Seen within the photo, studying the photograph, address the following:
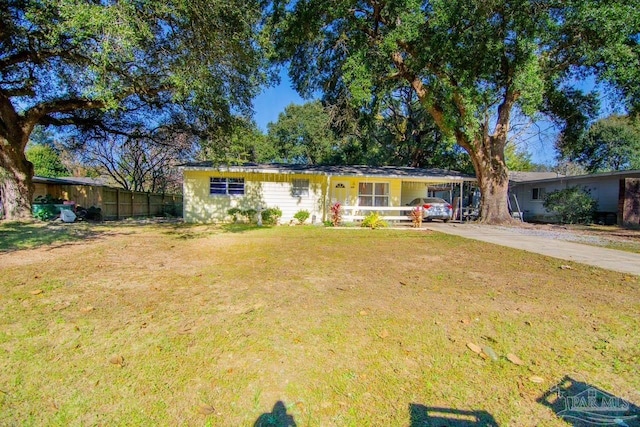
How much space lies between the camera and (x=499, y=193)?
1570cm

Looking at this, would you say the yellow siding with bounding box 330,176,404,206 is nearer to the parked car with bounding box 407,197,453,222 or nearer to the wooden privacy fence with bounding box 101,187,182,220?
the parked car with bounding box 407,197,453,222

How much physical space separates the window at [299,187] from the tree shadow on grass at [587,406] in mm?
14664

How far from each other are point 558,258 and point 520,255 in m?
0.71

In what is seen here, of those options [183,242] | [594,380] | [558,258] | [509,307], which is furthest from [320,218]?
[594,380]

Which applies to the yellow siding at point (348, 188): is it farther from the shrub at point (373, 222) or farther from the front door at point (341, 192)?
the shrub at point (373, 222)

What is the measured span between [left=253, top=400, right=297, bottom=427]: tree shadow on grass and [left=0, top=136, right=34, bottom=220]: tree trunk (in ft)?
56.1

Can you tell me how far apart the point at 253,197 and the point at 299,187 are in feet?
7.82

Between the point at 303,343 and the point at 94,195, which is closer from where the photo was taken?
the point at 303,343

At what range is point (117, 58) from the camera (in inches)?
298

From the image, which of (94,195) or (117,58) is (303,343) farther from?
(94,195)

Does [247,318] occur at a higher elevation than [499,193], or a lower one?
lower

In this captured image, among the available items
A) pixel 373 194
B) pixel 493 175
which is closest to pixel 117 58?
pixel 373 194

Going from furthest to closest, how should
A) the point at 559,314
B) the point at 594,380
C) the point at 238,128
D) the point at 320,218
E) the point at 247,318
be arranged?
the point at 320,218 < the point at 238,128 < the point at 559,314 < the point at 247,318 < the point at 594,380

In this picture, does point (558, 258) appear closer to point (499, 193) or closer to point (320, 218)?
point (499, 193)
